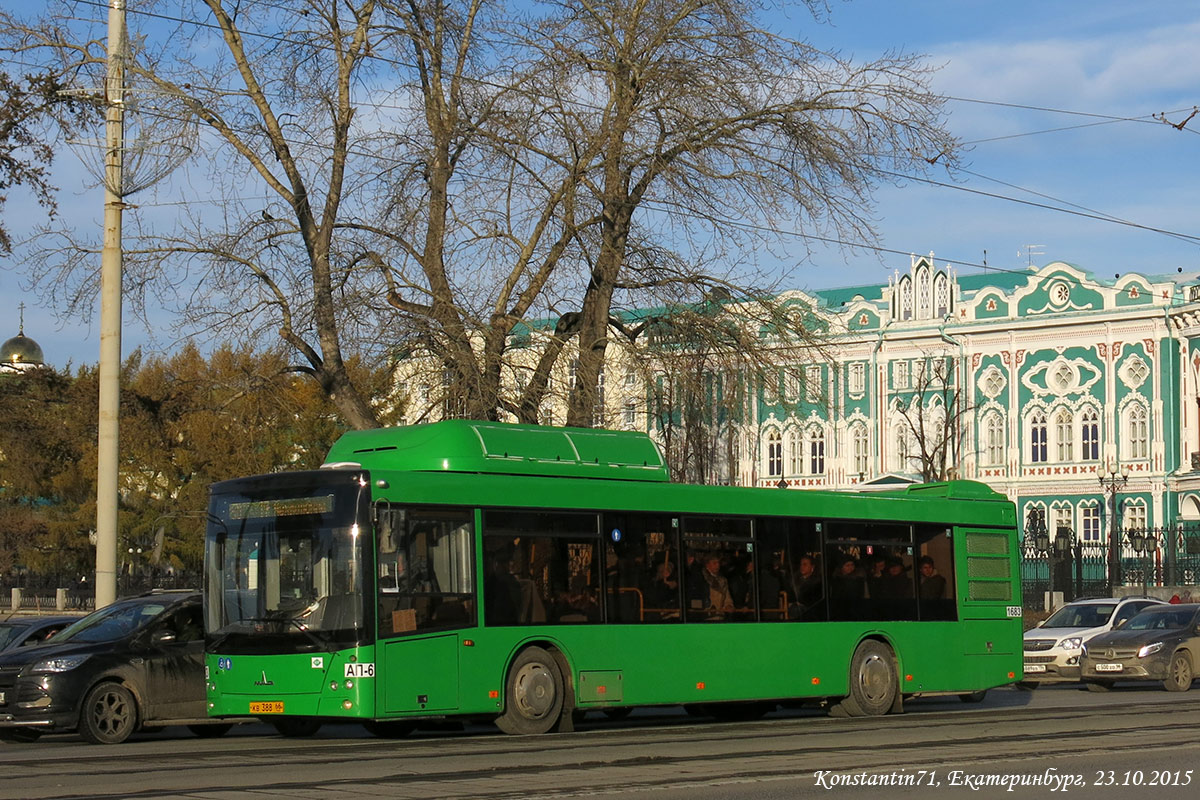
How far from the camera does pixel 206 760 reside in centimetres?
1454

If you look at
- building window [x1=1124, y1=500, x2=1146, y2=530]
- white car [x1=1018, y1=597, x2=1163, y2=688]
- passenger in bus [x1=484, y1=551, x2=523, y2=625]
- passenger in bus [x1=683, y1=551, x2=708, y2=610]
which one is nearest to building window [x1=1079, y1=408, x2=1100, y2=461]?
building window [x1=1124, y1=500, x2=1146, y2=530]

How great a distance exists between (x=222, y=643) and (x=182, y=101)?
9.49 meters

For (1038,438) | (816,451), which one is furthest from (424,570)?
(816,451)

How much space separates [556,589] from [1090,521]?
61173 millimetres

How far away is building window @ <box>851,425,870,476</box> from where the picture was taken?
81.1m

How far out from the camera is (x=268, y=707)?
1617 centimetres

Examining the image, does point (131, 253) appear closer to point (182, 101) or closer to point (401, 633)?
point (182, 101)

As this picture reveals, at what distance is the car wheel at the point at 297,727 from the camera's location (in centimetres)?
1805

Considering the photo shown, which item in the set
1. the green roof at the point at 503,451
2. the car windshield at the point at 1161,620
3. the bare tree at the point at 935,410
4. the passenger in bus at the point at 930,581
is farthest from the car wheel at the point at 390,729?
the bare tree at the point at 935,410

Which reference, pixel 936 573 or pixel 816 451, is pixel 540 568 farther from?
pixel 816 451

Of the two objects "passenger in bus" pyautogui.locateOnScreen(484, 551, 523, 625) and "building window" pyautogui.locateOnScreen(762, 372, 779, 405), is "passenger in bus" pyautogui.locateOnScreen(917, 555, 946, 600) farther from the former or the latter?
"passenger in bus" pyautogui.locateOnScreen(484, 551, 523, 625)

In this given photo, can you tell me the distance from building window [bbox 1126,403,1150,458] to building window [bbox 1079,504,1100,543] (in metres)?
2.95

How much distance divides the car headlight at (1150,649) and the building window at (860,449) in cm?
5505

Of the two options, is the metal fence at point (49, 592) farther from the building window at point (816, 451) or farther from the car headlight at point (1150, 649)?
the building window at point (816, 451)
